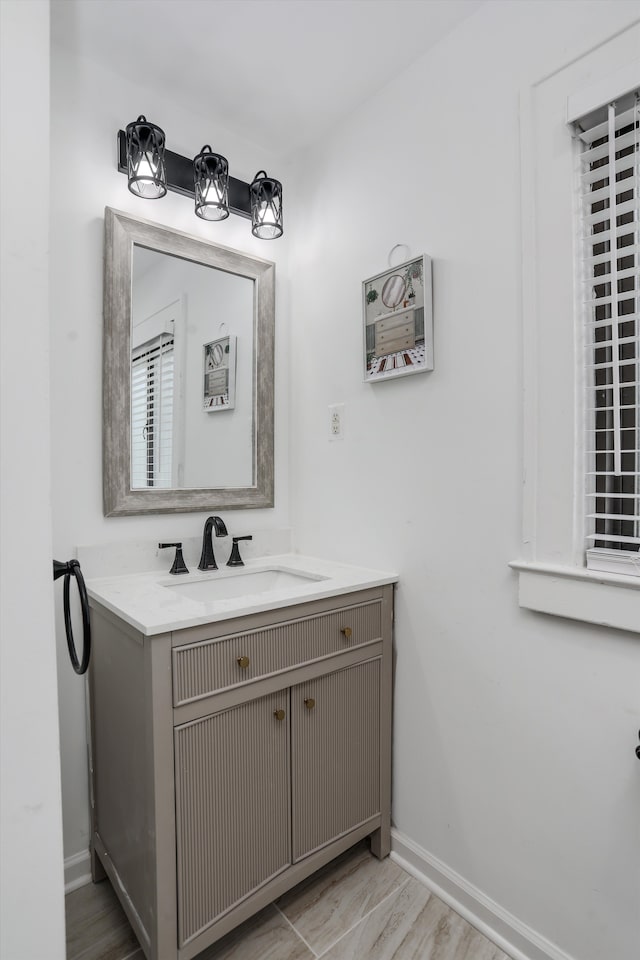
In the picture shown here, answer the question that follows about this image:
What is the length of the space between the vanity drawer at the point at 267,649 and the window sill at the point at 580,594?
1.59 feet

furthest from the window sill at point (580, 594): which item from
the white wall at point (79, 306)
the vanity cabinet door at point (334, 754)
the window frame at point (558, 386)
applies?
the white wall at point (79, 306)

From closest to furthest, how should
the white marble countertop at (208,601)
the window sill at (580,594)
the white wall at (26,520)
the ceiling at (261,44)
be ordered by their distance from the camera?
the white wall at (26,520) < the window sill at (580,594) < the white marble countertop at (208,601) < the ceiling at (261,44)

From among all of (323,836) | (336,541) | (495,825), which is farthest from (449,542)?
(323,836)

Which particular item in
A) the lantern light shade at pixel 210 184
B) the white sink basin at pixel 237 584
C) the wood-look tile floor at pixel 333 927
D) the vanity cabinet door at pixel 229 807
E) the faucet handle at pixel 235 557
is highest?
the lantern light shade at pixel 210 184

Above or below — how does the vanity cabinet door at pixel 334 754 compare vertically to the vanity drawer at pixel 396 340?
below

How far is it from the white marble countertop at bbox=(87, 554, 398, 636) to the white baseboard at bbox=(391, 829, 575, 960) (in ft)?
2.71

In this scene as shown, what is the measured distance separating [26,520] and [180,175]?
152 centimetres

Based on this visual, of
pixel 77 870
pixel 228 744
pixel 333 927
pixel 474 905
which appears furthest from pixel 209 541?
pixel 474 905

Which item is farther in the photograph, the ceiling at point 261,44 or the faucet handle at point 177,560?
the faucet handle at point 177,560

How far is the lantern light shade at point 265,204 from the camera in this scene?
6.01ft

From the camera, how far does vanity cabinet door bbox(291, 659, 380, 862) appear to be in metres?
1.42

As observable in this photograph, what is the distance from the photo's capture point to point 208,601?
5.21 ft

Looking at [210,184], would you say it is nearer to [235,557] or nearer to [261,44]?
[261,44]

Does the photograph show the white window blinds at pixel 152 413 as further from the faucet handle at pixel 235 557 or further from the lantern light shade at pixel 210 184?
the lantern light shade at pixel 210 184
